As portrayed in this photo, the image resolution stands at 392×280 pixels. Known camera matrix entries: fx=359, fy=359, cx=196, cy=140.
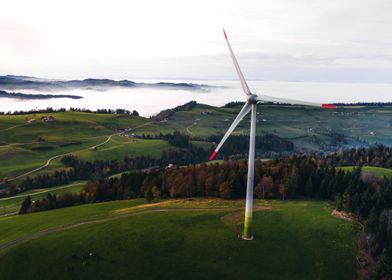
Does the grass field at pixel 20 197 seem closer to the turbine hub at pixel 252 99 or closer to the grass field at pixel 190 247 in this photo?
the grass field at pixel 190 247

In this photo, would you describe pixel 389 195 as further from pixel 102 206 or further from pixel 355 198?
pixel 102 206

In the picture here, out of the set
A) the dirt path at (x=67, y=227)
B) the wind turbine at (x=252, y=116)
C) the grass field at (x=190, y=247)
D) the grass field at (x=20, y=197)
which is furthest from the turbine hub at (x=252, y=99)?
the grass field at (x=20, y=197)

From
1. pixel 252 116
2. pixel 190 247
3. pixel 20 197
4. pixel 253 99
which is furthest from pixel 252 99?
pixel 20 197

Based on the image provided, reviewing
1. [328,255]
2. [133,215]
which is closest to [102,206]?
[133,215]

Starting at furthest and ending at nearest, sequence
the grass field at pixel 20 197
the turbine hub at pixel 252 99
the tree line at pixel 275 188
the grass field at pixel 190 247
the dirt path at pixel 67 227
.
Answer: the grass field at pixel 20 197
the tree line at pixel 275 188
the dirt path at pixel 67 227
the grass field at pixel 190 247
the turbine hub at pixel 252 99

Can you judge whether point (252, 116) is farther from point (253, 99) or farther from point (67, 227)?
point (67, 227)

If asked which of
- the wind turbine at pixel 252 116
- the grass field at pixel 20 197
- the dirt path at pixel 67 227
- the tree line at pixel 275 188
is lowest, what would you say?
the grass field at pixel 20 197

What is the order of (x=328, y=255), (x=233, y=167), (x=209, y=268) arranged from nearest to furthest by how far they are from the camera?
(x=209, y=268), (x=328, y=255), (x=233, y=167)

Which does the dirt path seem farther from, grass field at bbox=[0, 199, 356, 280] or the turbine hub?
the turbine hub
